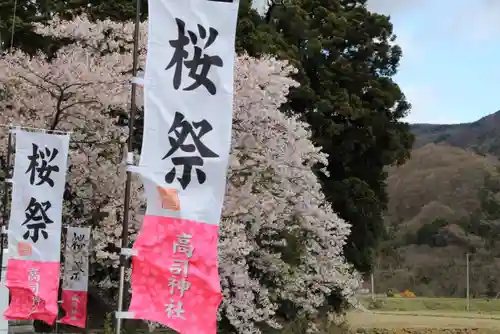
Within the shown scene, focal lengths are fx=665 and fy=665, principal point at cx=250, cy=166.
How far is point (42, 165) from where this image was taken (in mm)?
10414

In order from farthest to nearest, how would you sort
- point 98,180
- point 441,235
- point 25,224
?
1. point 441,235
2. point 98,180
3. point 25,224

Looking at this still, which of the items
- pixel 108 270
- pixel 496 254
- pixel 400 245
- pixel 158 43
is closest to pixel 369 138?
pixel 108 270

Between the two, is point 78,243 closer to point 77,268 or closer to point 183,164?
point 77,268

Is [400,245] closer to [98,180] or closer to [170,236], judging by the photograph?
[98,180]

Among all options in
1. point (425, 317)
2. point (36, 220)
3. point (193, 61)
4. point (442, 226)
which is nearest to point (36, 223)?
point (36, 220)

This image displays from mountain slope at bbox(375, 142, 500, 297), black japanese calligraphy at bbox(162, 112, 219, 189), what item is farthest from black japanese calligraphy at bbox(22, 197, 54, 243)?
mountain slope at bbox(375, 142, 500, 297)

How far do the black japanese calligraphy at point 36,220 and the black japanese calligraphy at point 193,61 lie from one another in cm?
566

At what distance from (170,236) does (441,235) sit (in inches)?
2564

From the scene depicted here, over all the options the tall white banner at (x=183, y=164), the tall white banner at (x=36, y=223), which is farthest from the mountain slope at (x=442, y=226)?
the tall white banner at (x=183, y=164)

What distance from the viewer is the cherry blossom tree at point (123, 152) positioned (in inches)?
520

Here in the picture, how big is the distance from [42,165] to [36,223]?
35.7 inches

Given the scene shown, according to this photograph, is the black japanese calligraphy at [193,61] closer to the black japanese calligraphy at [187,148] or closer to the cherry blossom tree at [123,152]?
the black japanese calligraphy at [187,148]

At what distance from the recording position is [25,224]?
→ 10375mm

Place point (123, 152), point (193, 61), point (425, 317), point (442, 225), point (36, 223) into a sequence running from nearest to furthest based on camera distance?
1. point (193, 61)
2. point (36, 223)
3. point (123, 152)
4. point (425, 317)
5. point (442, 225)
